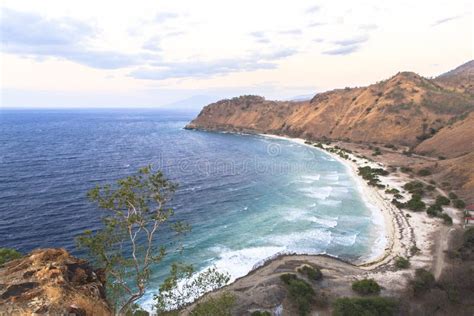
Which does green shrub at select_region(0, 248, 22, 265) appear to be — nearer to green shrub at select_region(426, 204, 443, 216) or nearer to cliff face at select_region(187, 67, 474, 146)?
green shrub at select_region(426, 204, 443, 216)

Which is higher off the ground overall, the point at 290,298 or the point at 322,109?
the point at 322,109

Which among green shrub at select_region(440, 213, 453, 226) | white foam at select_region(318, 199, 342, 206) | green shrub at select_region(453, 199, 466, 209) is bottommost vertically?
white foam at select_region(318, 199, 342, 206)

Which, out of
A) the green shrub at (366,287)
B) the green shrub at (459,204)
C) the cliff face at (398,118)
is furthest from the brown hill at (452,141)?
the green shrub at (366,287)

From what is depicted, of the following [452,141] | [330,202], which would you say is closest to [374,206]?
[330,202]

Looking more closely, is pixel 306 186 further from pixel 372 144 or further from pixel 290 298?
pixel 372 144

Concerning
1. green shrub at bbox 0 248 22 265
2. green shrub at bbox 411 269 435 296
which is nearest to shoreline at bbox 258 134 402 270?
green shrub at bbox 411 269 435 296

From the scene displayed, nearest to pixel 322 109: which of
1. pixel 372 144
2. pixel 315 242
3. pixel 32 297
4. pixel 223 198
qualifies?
pixel 372 144
